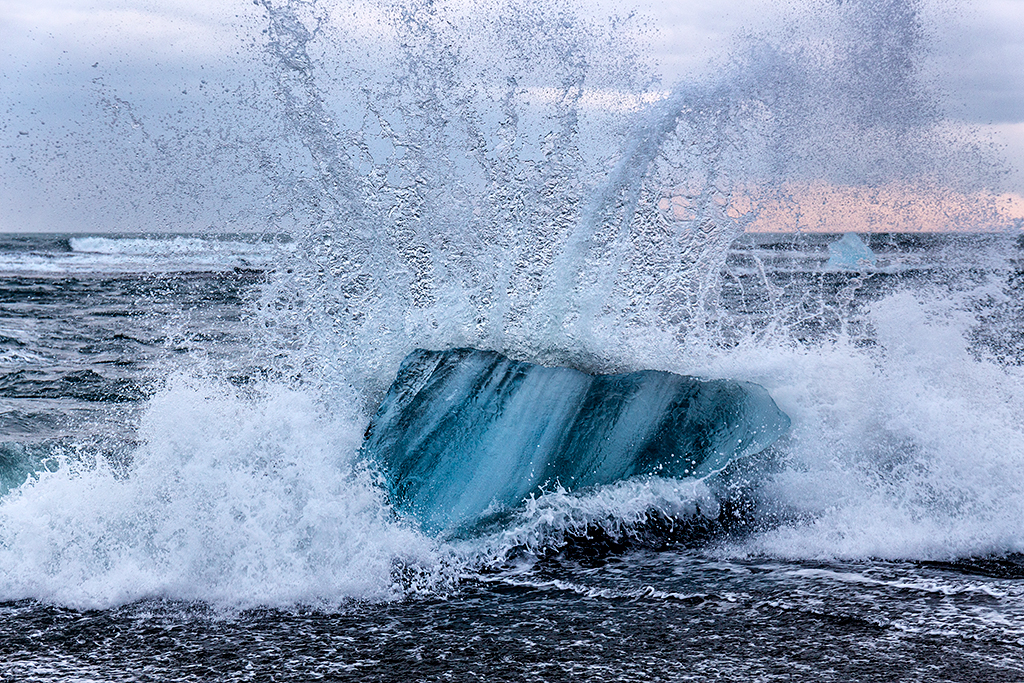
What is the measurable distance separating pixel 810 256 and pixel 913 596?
80.7 feet

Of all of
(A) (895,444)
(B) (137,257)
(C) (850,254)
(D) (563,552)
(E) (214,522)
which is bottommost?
(D) (563,552)

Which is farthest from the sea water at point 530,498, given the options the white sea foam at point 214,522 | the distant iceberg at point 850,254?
the distant iceberg at point 850,254

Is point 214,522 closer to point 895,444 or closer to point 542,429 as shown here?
point 542,429

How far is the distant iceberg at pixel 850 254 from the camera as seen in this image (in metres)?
24.9

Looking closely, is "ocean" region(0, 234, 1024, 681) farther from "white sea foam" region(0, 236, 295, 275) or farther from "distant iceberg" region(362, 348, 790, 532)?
"white sea foam" region(0, 236, 295, 275)

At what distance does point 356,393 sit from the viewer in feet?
13.6

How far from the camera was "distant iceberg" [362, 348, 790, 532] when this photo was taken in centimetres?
366

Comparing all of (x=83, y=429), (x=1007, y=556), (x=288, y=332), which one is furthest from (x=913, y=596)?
(x=83, y=429)

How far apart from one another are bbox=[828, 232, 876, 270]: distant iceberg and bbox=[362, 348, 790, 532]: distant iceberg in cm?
2147

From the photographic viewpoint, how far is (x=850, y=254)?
27.5 m

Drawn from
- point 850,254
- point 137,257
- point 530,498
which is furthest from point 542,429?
point 137,257

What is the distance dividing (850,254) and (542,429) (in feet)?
86.2

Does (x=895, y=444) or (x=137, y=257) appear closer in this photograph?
(x=895, y=444)

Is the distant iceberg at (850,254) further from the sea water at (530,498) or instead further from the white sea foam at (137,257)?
the sea water at (530,498)
